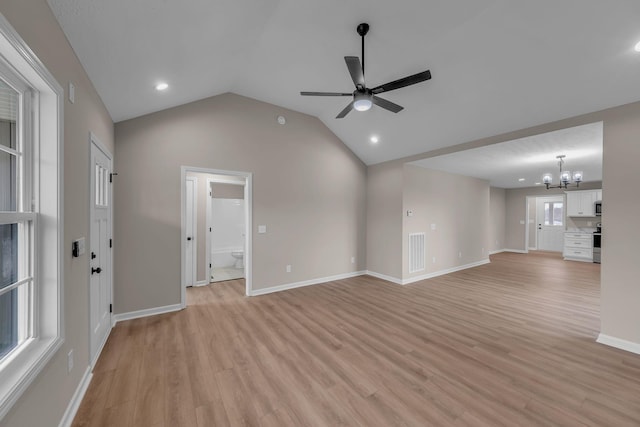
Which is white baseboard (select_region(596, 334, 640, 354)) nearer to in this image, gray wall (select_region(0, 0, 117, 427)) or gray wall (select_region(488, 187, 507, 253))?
gray wall (select_region(0, 0, 117, 427))

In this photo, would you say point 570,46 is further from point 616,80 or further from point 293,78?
point 293,78

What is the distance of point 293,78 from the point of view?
354 cm

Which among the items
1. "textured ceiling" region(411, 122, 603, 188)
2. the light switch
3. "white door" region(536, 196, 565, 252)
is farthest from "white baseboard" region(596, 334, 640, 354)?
"white door" region(536, 196, 565, 252)

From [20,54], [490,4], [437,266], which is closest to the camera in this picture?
Result: [20,54]

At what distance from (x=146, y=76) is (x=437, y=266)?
5874 mm

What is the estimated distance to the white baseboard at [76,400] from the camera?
1.61 metres

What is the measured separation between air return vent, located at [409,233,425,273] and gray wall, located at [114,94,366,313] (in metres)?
1.04

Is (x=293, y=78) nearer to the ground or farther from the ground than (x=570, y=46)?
farther from the ground

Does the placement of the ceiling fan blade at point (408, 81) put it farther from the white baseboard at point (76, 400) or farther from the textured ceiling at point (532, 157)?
the white baseboard at point (76, 400)

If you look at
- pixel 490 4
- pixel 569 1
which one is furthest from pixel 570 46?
pixel 490 4

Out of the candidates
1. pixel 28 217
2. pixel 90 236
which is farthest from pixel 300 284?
pixel 28 217

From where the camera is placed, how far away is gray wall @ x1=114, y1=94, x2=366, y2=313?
3.32 m

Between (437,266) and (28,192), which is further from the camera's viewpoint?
(437,266)

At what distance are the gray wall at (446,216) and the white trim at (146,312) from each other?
390 centimetres
